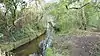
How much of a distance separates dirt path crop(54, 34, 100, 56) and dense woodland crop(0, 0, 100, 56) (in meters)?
1.12

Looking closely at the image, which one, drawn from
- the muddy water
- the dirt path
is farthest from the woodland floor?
the muddy water

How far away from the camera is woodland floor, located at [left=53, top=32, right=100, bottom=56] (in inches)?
320

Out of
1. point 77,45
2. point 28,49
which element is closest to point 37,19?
point 28,49

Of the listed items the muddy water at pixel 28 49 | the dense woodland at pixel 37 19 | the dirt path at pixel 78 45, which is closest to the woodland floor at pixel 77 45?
the dirt path at pixel 78 45

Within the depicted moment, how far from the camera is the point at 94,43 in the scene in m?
9.12

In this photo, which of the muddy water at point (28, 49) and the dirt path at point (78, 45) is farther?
the muddy water at point (28, 49)

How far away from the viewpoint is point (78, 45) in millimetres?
9125

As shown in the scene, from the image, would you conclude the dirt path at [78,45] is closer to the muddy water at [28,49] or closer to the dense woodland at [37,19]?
the dense woodland at [37,19]

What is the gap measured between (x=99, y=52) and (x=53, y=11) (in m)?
3.60

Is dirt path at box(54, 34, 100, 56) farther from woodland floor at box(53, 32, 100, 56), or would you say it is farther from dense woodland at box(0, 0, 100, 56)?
dense woodland at box(0, 0, 100, 56)

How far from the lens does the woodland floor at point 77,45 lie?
812 centimetres

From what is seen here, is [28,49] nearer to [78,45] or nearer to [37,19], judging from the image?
[37,19]

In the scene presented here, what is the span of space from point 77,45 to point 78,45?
4cm

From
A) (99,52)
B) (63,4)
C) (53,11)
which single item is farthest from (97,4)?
(53,11)
